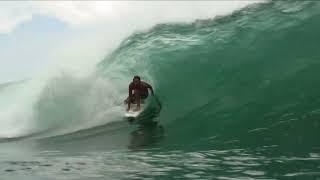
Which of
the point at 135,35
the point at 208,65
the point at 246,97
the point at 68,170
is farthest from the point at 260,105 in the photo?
the point at 135,35

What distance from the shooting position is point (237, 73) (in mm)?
14984

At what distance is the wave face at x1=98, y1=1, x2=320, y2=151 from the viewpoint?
1127 centimetres

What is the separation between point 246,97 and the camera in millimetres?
13750

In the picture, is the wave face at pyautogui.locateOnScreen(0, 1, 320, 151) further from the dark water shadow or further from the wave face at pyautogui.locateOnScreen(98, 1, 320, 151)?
the dark water shadow

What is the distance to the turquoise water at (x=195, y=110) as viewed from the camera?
8312mm

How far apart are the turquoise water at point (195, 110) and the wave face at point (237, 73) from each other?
3cm

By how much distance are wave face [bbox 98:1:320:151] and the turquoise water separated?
0.09 feet

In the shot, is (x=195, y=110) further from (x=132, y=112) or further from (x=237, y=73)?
(x=237, y=73)

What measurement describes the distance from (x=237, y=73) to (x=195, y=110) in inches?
71.8

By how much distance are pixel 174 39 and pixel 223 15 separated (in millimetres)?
1970

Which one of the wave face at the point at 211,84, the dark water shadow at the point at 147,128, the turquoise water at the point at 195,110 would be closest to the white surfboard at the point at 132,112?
the dark water shadow at the point at 147,128

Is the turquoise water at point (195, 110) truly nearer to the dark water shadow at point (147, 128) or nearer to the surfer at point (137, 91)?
the dark water shadow at point (147, 128)

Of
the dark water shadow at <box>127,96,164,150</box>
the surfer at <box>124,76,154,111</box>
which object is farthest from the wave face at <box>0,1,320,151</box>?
the surfer at <box>124,76,154,111</box>

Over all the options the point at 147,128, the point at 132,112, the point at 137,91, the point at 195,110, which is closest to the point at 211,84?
the point at 195,110
